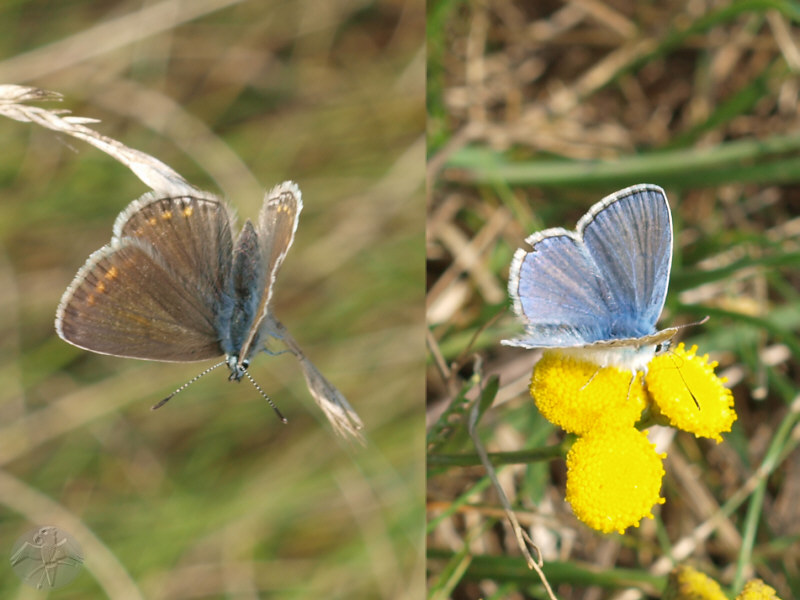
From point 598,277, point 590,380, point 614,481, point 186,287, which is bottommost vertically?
point 614,481

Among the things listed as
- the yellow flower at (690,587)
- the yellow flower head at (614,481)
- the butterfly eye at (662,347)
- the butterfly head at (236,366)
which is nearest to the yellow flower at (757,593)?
the yellow flower at (690,587)

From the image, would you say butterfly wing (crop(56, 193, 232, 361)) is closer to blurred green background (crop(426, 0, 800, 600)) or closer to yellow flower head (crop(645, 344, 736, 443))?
blurred green background (crop(426, 0, 800, 600))

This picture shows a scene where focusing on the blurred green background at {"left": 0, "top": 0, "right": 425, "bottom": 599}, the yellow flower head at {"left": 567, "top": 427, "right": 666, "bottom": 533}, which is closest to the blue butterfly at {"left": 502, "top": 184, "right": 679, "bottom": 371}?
the yellow flower head at {"left": 567, "top": 427, "right": 666, "bottom": 533}

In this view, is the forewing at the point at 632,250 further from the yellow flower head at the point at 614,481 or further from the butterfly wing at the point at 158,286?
the butterfly wing at the point at 158,286

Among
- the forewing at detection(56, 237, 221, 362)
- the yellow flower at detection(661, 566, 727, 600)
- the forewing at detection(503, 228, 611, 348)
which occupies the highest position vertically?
the forewing at detection(56, 237, 221, 362)

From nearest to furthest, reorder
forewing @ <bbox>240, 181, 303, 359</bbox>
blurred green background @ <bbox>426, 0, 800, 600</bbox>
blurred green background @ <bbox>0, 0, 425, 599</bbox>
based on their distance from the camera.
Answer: forewing @ <bbox>240, 181, 303, 359</bbox> → blurred green background @ <bbox>426, 0, 800, 600</bbox> → blurred green background @ <bbox>0, 0, 425, 599</bbox>

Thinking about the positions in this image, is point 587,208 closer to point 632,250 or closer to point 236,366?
point 632,250

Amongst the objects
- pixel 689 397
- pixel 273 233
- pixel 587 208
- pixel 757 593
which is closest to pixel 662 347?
pixel 689 397

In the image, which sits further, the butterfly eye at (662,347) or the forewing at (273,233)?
the butterfly eye at (662,347)
